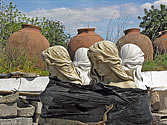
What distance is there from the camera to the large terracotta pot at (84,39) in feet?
22.0

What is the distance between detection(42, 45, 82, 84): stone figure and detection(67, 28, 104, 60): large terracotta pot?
12.3ft

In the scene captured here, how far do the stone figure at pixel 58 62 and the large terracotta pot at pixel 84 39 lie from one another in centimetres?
376

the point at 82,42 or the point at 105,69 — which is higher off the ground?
the point at 82,42

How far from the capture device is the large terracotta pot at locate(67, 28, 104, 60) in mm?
6703

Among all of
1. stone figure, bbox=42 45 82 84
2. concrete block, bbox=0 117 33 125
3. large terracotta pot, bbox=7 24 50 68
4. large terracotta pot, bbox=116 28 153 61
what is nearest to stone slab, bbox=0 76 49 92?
concrete block, bbox=0 117 33 125

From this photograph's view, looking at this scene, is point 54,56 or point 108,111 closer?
point 108,111

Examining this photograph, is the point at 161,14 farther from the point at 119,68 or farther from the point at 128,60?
the point at 119,68

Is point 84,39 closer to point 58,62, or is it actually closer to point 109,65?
point 58,62

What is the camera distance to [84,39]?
6.75m

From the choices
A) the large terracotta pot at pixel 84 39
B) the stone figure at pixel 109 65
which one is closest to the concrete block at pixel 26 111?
the stone figure at pixel 109 65

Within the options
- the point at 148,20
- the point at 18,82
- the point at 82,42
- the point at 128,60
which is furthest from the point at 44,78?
the point at 148,20

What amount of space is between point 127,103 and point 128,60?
1.59 meters

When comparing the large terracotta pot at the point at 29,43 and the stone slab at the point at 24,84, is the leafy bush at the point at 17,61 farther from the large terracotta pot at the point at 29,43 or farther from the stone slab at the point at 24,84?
the stone slab at the point at 24,84

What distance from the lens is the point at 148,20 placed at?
15.1 meters
